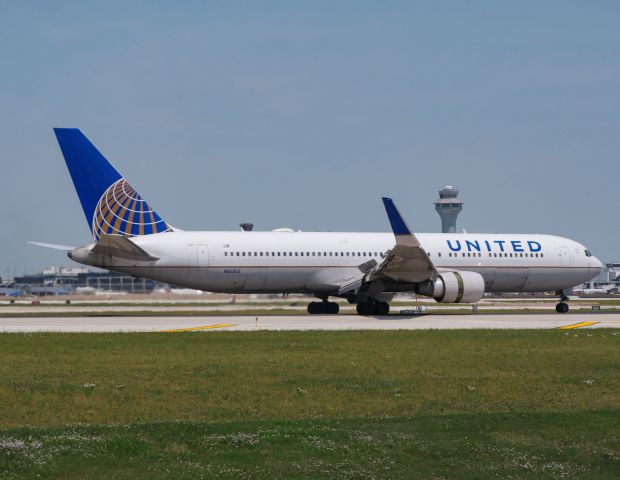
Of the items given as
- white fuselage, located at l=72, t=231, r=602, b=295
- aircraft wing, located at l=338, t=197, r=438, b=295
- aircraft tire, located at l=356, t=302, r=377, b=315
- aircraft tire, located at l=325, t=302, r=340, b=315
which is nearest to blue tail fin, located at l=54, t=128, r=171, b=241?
white fuselage, located at l=72, t=231, r=602, b=295

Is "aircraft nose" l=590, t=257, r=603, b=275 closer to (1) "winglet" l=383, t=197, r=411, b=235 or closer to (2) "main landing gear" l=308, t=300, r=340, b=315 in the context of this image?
(2) "main landing gear" l=308, t=300, r=340, b=315

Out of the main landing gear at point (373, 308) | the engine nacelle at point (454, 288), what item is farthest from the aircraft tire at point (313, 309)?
the engine nacelle at point (454, 288)

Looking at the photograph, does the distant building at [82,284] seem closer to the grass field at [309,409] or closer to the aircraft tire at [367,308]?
the aircraft tire at [367,308]

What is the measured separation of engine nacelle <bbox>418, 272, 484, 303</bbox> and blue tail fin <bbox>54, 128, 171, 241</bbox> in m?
14.7

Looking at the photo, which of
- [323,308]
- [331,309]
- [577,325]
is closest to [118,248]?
[323,308]

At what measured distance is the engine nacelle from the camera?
41.8 meters

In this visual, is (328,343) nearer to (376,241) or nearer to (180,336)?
(180,336)

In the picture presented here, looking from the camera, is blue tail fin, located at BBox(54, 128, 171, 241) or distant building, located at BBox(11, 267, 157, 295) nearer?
blue tail fin, located at BBox(54, 128, 171, 241)

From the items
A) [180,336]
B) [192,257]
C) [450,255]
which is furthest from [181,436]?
[450,255]

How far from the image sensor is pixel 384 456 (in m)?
11.2

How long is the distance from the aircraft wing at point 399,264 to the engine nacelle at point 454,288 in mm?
608

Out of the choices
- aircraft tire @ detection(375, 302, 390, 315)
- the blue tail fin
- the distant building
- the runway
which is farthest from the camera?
the distant building

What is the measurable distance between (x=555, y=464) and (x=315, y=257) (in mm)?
35538

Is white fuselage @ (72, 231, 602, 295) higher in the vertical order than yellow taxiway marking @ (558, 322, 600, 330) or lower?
higher
